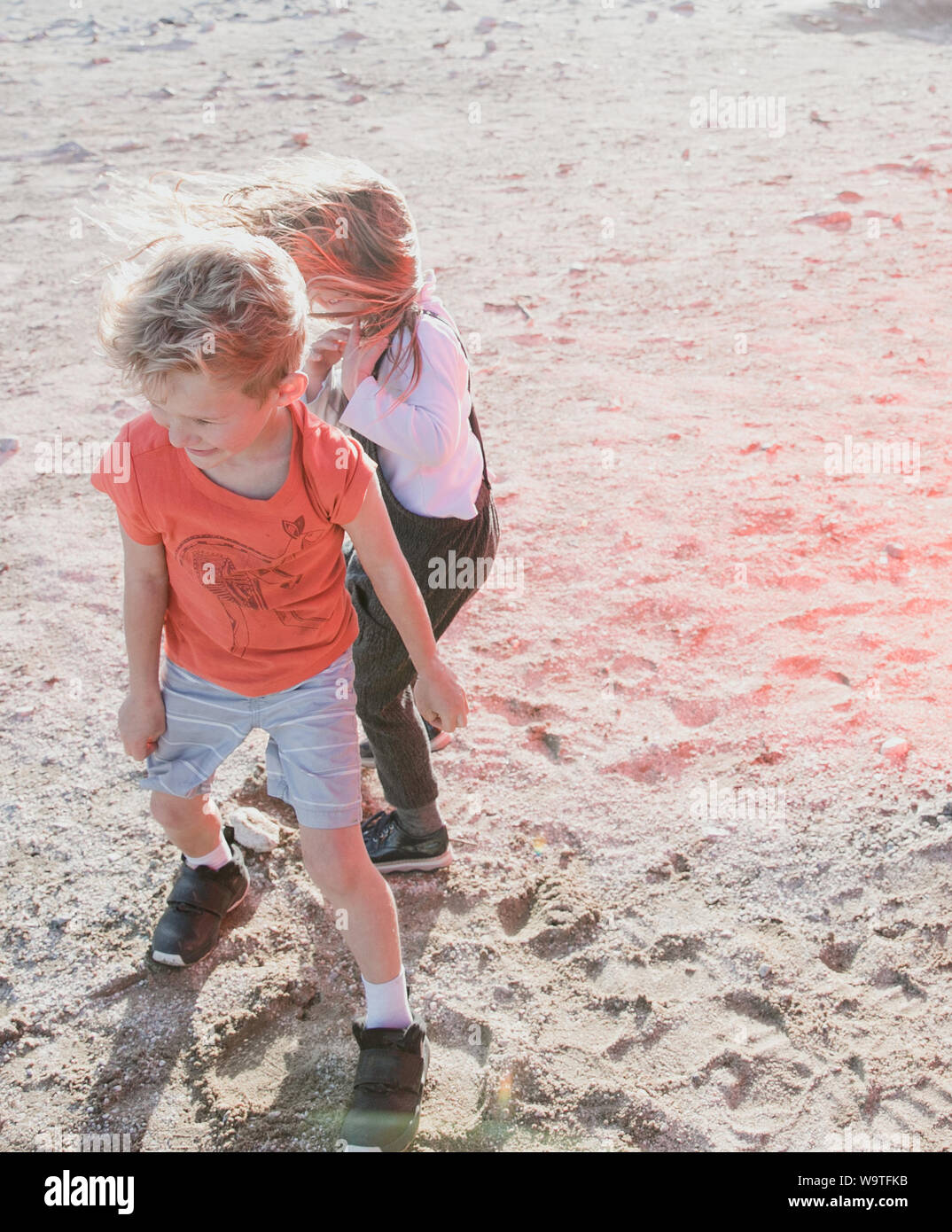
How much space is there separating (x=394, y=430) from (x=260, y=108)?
7911mm

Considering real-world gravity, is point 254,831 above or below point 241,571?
below

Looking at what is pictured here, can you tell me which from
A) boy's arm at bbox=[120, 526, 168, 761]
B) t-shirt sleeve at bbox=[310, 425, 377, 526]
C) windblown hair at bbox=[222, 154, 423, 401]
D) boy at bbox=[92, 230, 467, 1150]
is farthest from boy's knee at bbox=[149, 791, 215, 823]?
windblown hair at bbox=[222, 154, 423, 401]

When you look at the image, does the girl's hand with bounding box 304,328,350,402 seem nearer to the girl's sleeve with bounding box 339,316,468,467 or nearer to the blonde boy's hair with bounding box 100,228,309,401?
the girl's sleeve with bounding box 339,316,468,467

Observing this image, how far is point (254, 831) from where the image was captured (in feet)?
8.57

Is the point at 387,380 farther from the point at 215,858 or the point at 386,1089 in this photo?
the point at 386,1089

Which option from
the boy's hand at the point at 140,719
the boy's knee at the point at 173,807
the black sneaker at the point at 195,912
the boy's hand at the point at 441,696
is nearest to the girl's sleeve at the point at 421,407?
the boy's hand at the point at 441,696

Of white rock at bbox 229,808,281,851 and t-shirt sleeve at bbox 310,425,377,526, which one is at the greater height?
t-shirt sleeve at bbox 310,425,377,526

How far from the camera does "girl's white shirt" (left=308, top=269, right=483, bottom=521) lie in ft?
6.44

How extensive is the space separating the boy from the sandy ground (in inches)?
14.2

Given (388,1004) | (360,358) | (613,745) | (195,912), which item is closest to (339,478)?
(360,358)

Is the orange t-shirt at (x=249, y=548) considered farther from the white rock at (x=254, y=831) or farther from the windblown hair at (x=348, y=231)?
the white rock at (x=254, y=831)

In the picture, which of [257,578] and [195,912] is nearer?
[257,578]

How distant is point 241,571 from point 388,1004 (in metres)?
0.88
